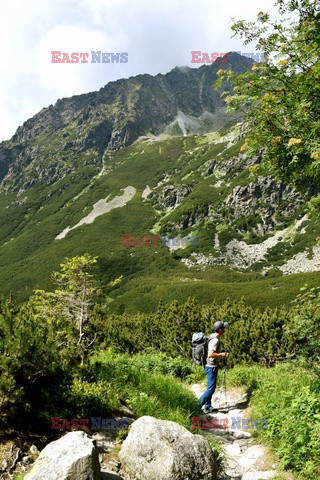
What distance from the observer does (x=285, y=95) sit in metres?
5.61

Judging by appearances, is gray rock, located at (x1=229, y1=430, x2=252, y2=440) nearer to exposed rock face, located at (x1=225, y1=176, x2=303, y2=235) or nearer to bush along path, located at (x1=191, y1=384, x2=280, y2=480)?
bush along path, located at (x1=191, y1=384, x2=280, y2=480)

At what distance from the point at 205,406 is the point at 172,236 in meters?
130

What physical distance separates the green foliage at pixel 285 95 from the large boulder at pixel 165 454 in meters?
4.40

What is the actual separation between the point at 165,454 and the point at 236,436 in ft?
8.76

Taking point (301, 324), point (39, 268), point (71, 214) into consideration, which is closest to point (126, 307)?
point (39, 268)

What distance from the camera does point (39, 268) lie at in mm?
115125

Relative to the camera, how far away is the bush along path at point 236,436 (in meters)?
4.93

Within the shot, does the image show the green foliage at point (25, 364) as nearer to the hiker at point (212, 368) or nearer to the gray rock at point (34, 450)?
the gray rock at point (34, 450)

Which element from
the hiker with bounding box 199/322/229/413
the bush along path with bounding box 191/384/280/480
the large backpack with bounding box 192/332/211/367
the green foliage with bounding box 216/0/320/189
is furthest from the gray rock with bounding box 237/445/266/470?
the green foliage with bounding box 216/0/320/189

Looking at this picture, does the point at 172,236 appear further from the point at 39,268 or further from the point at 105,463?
the point at 105,463

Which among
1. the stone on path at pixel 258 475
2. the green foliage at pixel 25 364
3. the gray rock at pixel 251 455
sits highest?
the green foliage at pixel 25 364

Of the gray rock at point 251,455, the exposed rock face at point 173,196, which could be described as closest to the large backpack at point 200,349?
the gray rock at point 251,455

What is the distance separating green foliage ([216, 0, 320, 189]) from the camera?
202 inches

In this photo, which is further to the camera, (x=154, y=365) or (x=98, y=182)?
(x=98, y=182)
